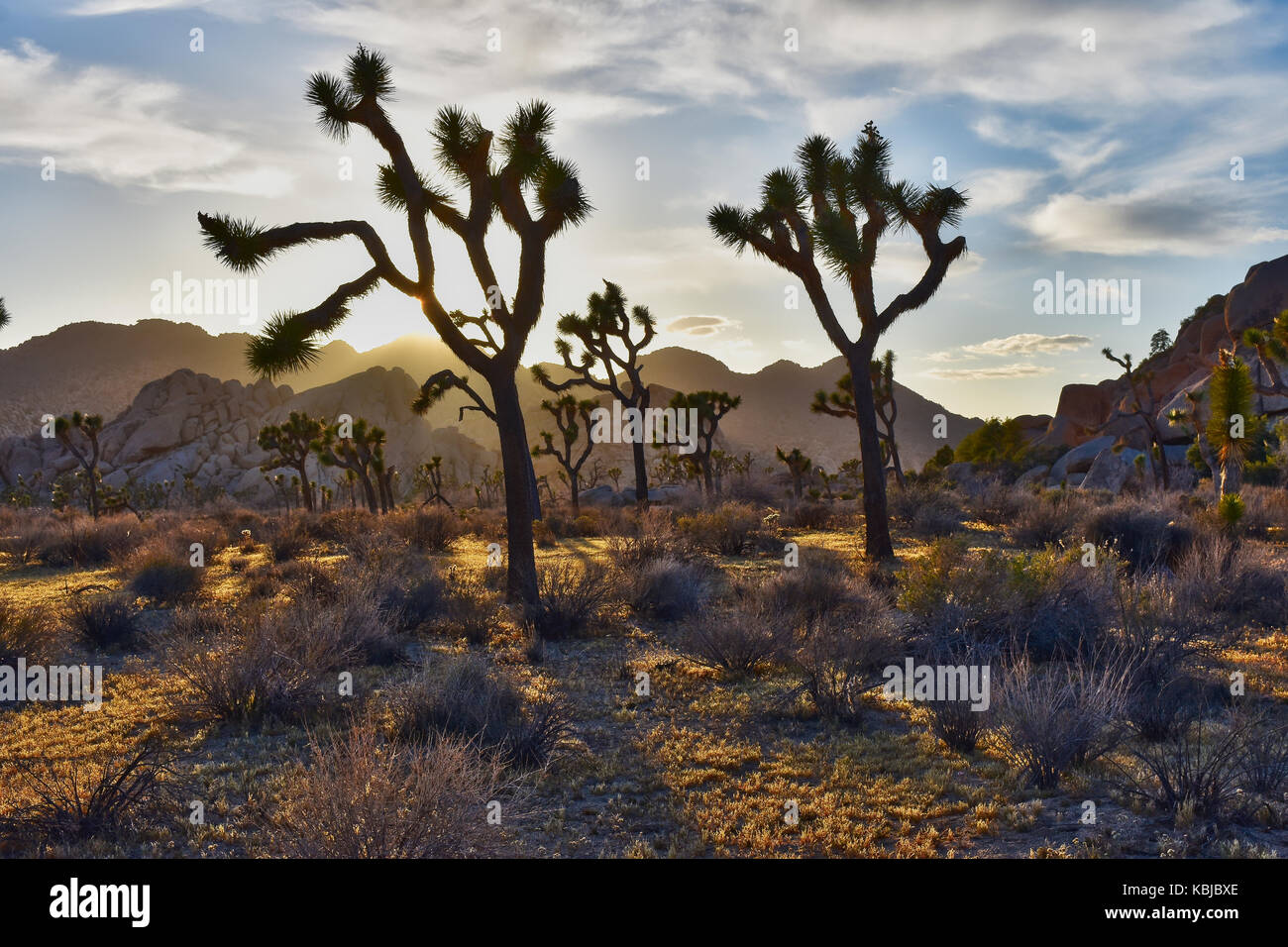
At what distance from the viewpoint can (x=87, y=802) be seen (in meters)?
4.88

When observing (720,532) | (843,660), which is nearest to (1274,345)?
(720,532)

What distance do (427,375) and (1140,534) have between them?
425ft

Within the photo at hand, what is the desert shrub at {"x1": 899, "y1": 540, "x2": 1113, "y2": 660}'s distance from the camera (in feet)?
25.6

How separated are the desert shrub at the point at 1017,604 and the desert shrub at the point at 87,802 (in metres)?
6.44

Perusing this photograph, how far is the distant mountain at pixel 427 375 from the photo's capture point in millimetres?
119312

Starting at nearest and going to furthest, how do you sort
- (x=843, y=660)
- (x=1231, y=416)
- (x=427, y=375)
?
1. (x=843, y=660)
2. (x=1231, y=416)
3. (x=427, y=375)

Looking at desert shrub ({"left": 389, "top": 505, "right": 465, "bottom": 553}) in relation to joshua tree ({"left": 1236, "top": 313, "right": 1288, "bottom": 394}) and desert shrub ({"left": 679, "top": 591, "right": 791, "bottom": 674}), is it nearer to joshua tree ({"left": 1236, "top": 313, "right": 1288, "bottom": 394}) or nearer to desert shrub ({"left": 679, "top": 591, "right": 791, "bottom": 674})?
desert shrub ({"left": 679, "top": 591, "right": 791, "bottom": 674})

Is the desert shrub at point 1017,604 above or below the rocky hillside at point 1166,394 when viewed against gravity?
below

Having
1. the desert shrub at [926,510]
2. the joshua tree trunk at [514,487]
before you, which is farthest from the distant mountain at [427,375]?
the joshua tree trunk at [514,487]

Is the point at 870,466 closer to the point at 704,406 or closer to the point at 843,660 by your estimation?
the point at 843,660

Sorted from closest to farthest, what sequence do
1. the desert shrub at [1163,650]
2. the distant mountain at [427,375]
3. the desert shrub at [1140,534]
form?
1. the desert shrub at [1163,650]
2. the desert shrub at [1140,534]
3. the distant mountain at [427,375]

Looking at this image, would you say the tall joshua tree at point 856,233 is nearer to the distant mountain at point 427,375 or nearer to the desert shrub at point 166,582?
the desert shrub at point 166,582

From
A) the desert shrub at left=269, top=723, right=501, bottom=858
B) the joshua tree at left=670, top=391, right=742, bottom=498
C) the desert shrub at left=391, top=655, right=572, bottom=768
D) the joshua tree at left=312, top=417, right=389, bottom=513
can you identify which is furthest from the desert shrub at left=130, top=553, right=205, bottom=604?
the joshua tree at left=670, top=391, right=742, bottom=498
